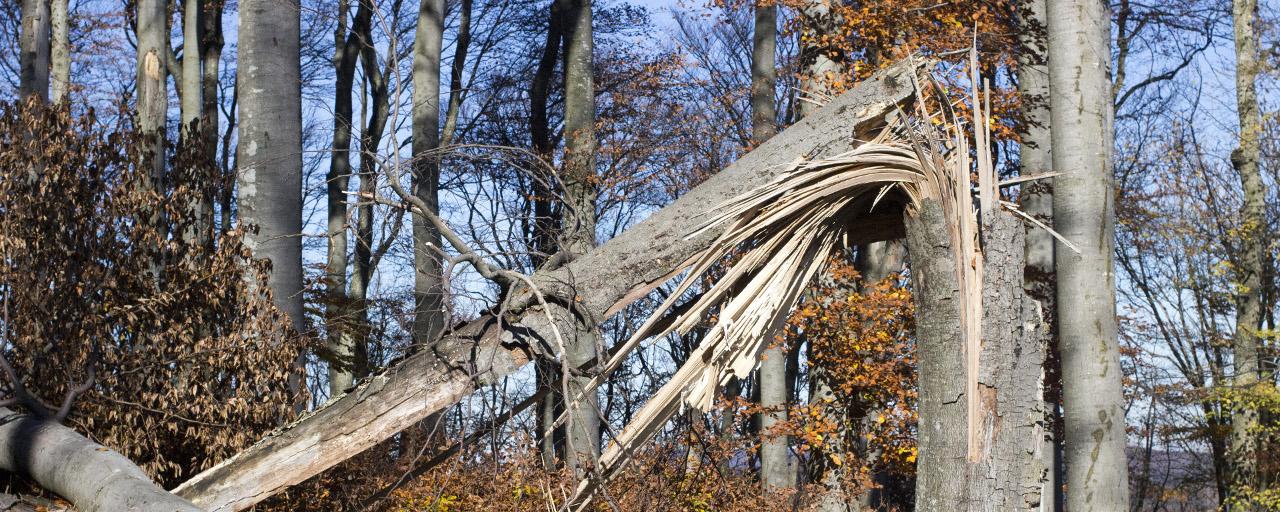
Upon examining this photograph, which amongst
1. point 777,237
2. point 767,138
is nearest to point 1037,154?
point 767,138

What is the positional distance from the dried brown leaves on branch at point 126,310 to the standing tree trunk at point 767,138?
280 inches

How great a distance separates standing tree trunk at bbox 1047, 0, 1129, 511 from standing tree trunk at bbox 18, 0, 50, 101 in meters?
9.35

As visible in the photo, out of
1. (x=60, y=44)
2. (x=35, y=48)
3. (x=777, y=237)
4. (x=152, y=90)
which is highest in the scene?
(x=60, y=44)

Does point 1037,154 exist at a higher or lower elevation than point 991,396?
higher

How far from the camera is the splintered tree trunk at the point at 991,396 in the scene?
13.1ft

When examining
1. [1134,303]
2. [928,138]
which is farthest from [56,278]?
[1134,303]

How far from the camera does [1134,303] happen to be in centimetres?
1938

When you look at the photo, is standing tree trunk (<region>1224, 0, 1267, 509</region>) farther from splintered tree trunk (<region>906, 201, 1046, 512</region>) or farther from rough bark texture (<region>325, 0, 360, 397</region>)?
rough bark texture (<region>325, 0, 360, 397</region>)

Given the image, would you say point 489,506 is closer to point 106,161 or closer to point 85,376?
point 85,376

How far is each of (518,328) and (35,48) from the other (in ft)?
27.7

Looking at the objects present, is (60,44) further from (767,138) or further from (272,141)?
(767,138)

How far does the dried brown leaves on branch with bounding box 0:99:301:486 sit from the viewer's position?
19.2 feet

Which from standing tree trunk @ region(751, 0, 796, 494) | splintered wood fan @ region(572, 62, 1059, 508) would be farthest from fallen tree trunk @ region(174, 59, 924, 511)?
standing tree trunk @ region(751, 0, 796, 494)

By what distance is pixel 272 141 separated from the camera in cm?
711
